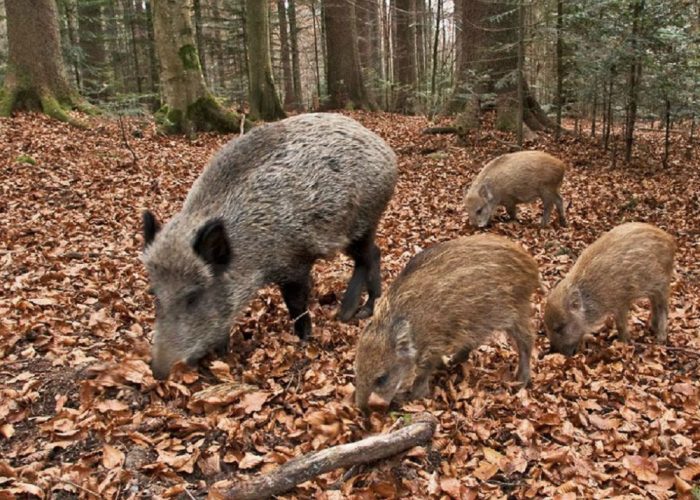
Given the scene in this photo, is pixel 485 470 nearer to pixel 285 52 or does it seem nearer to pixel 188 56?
pixel 188 56

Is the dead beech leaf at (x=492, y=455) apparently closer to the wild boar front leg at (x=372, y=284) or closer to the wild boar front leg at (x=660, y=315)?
the wild boar front leg at (x=372, y=284)

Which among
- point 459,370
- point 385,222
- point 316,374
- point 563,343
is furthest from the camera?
point 385,222

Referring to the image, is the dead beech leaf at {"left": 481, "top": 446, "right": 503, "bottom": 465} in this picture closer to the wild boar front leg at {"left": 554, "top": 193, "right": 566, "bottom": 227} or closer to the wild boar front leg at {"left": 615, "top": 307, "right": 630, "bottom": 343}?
the wild boar front leg at {"left": 615, "top": 307, "right": 630, "bottom": 343}

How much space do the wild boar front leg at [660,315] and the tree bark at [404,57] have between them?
61.6 feet

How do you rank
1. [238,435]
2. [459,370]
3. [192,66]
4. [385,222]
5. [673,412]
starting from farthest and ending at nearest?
[192,66] < [385,222] < [459,370] < [673,412] < [238,435]

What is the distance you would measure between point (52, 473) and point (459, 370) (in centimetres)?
317

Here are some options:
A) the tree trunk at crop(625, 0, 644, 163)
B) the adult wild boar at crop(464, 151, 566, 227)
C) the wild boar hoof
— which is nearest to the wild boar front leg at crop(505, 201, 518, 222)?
the adult wild boar at crop(464, 151, 566, 227)

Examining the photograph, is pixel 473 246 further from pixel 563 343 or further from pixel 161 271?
pixel 161 271

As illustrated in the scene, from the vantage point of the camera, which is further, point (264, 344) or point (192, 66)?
point (192, 66)

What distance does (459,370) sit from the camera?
5020 millimetres

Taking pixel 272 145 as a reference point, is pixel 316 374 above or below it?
below

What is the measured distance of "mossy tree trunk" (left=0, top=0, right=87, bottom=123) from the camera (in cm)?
1304

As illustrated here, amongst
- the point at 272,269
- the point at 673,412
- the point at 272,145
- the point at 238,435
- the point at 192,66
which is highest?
the point at 192,66

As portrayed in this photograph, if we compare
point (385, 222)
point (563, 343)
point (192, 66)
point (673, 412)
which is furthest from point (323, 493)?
point (192, 66)
